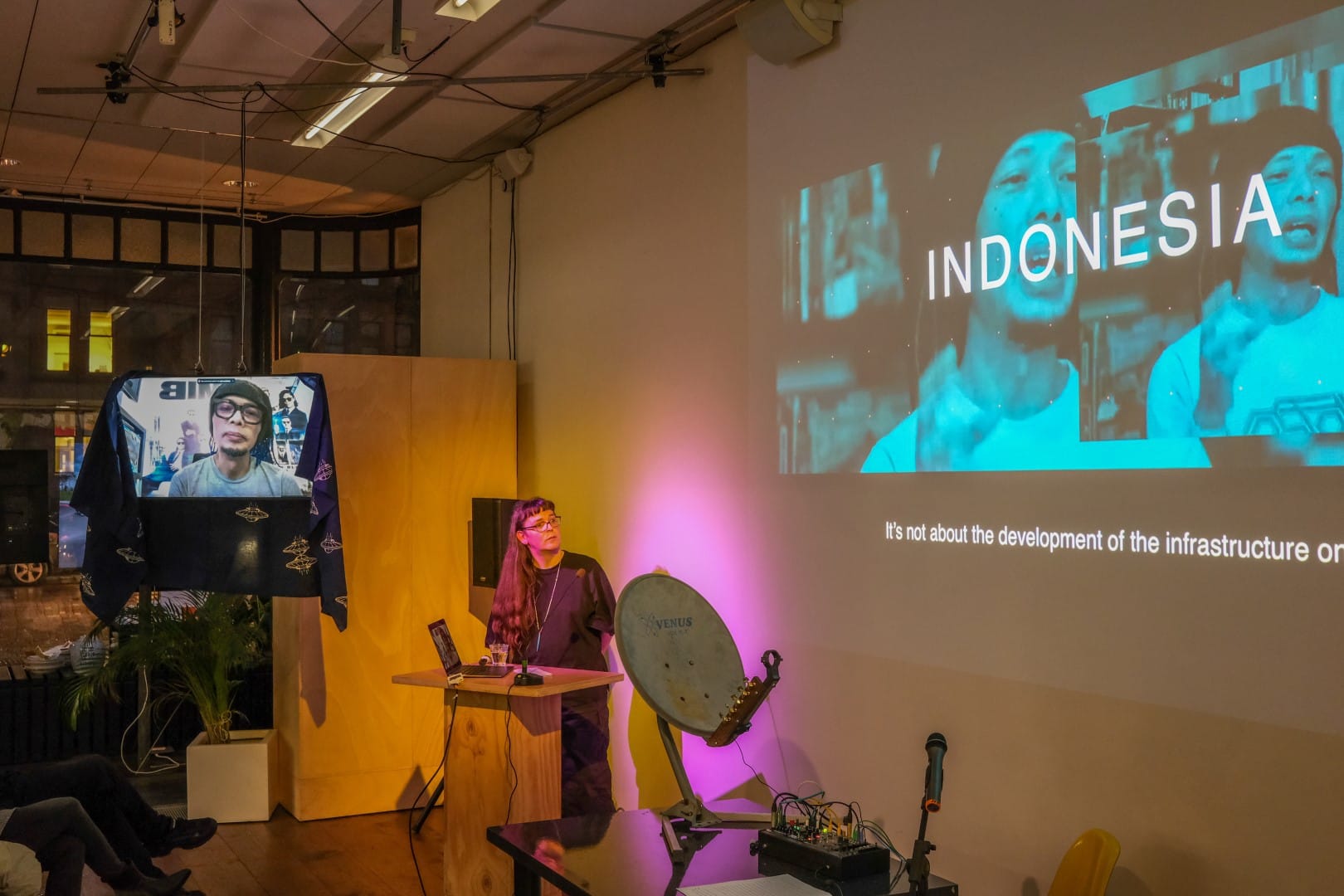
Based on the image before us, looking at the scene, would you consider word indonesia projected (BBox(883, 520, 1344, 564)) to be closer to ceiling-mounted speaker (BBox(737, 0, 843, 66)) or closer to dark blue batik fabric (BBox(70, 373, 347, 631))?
ceiling-mounted speaker (BBox(737, 0, 843, 66))

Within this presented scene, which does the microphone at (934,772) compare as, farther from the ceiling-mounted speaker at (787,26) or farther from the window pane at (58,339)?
the window pane at (58,339)

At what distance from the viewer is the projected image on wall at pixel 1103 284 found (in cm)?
257

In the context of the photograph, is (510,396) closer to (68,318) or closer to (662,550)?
(662,550)

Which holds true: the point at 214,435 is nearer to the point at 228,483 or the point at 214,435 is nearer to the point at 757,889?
the point at 228,483

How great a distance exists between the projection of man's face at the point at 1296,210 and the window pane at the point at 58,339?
6799 millimetres

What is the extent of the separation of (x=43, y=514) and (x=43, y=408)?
0.70 metres

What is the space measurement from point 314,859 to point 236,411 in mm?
2012

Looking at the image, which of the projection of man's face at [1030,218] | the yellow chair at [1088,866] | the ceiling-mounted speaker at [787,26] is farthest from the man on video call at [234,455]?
the yellow chair at [1088,866]

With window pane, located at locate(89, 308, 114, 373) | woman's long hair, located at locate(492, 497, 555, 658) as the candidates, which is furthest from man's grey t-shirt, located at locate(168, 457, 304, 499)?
window pane, located at locate(89, 308, 114, 373)

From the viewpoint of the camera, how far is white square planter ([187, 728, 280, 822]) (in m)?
5.57

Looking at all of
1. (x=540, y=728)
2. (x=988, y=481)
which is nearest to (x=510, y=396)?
(x=540, y=728)

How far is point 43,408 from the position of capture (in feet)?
23.3

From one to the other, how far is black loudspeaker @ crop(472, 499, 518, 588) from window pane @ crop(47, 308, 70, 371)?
315 cm

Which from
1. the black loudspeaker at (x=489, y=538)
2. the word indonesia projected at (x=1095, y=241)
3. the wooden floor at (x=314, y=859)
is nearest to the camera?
the word indonesia projected at (x=1095, y=241)
